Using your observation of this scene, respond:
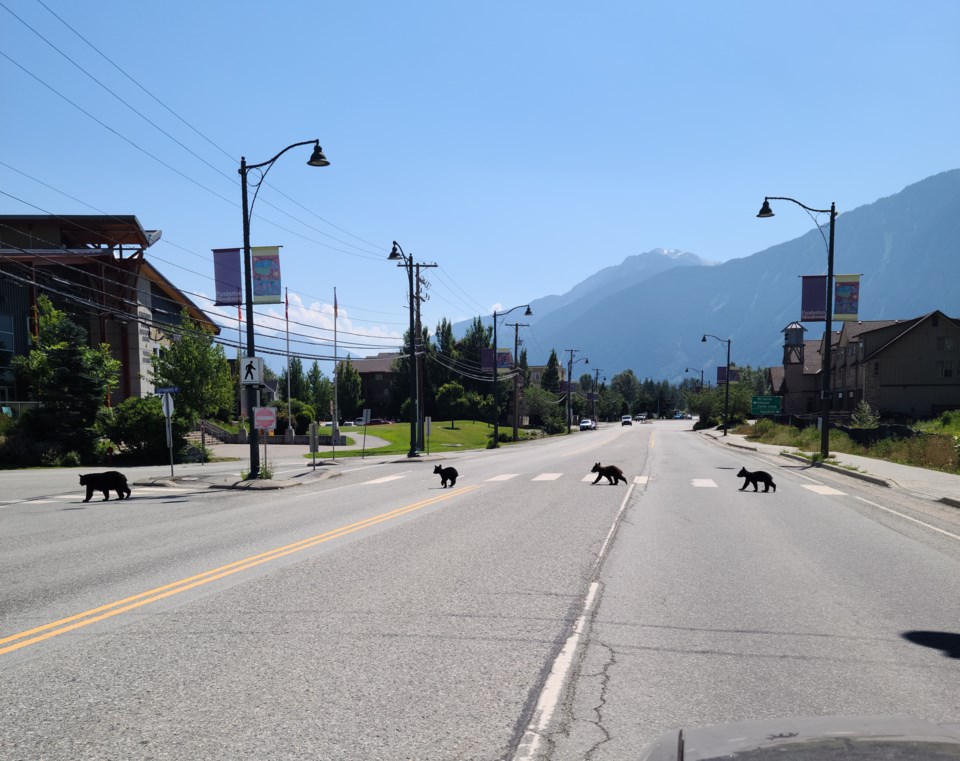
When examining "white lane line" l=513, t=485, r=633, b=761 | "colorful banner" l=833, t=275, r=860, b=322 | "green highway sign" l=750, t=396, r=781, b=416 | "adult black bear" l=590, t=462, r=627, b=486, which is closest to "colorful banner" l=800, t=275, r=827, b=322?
"colorful banner" l=833, t=275, r=860, b=322

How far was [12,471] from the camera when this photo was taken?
29.8 meters

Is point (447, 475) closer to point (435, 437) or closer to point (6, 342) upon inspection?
point (6, 342)

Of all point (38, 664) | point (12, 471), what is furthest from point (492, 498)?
point (12, 471)

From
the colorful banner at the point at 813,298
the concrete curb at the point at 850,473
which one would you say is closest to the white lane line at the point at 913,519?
the concrete curb at the point at 850,473

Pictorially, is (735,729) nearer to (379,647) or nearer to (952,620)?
(379,647)

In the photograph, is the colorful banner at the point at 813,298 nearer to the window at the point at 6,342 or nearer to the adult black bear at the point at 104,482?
the adult black bear at the point at 104,482

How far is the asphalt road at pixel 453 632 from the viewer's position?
420 centimetres

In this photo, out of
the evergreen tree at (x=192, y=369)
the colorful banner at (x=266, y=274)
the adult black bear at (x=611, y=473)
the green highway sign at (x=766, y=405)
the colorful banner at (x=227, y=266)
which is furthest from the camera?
the green highway sign at (x=766, y=405)

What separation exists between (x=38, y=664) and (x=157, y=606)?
175 centimetres

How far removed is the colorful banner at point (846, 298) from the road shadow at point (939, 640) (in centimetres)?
2934

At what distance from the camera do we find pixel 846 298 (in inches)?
1298

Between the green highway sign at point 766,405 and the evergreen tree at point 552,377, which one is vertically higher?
the evergreen tree at point 552,377

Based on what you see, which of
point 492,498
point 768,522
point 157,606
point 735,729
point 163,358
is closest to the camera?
point 735,729

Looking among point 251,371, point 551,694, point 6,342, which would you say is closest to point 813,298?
point 251,371
